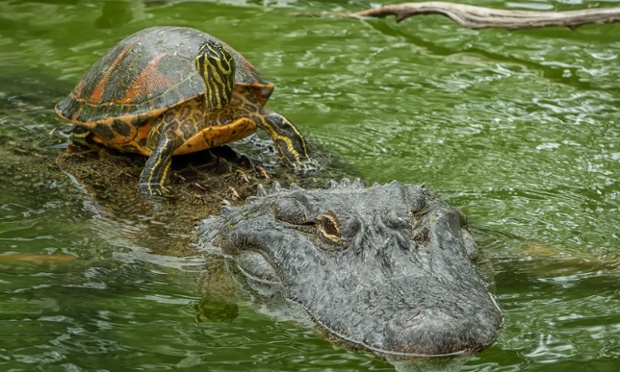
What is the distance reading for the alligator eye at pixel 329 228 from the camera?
5.60m

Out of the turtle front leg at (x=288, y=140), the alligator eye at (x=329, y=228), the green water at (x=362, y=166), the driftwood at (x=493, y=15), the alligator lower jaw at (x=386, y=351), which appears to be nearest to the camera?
the alligator lower jaw at (x=386, y=351)

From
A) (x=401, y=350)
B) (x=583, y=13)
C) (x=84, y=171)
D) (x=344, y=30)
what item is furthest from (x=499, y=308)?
(x=344, y=30)

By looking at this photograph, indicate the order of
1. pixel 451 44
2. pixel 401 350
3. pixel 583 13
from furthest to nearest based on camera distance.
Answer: pixel 451 44, pixel 583 13, pixel 401 350

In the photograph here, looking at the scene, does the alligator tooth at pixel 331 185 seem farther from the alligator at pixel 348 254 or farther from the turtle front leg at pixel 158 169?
the turtle front leg at pixel 158 169

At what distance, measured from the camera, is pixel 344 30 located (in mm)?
12188

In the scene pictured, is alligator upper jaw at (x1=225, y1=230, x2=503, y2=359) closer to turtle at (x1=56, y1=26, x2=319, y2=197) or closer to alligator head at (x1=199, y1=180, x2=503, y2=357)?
alligator head at (x1=199, y1=180, x2=503, y2=357)

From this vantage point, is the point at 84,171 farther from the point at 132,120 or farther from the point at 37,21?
the point at 37,21

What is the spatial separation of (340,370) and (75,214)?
113 inches

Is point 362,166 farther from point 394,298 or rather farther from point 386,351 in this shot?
point 386,351

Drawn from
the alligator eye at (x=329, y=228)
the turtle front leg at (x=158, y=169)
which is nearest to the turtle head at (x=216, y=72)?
the turtle front leg at (x=158, y=169)

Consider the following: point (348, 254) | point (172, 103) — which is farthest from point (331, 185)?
point (172, 103)

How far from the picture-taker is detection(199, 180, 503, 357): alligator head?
482 cm

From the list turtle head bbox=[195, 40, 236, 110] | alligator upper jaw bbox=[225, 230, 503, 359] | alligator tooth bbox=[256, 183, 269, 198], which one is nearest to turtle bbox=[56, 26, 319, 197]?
turtle head bbox=[195, 40, 236, 110]

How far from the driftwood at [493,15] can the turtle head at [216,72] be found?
5006 mm
